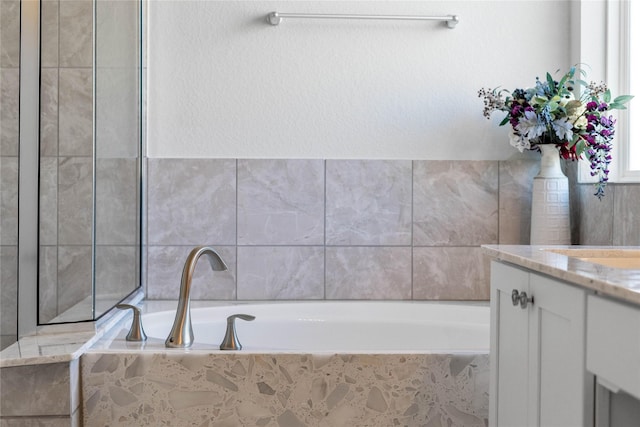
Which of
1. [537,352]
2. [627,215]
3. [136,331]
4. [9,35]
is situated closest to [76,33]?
[9,35]

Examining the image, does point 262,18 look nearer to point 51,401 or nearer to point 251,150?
point 251,150

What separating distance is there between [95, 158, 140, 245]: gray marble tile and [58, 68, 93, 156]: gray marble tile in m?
0.08

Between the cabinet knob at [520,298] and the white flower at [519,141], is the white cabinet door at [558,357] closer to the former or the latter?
the cabinet knob at [520,298]

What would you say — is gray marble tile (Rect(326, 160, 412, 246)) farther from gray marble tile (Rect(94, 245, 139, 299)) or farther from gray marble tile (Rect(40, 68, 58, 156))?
gray marble tile (Rect(40, 68, 58, 156))

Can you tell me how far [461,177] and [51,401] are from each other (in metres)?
1.82

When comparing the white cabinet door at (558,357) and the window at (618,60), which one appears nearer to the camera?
the white cabinet door at (558,357)

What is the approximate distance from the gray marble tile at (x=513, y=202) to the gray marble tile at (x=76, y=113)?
168 centimetres

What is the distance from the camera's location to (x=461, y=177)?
2863 mm

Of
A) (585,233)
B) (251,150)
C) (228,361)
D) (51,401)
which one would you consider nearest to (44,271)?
(51,401)

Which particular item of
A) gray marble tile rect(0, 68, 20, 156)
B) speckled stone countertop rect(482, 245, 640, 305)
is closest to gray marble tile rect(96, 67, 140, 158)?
gray marble tile rect(0, 68, 20, 156)

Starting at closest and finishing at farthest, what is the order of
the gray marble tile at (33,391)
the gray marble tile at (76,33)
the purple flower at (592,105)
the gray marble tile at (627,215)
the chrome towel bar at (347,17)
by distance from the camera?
the gray marble tile at (33,391) < the gray marble tile at (76,33) < the gray marble tile at (627,215) < the purple flower at (592,105) < the chrome towel bar at (347,17)

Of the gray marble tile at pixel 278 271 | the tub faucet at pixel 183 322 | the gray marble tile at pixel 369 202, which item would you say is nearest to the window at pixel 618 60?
the gray marble tile at pixel 369 202

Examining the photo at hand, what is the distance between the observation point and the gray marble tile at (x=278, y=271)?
283 centimetres

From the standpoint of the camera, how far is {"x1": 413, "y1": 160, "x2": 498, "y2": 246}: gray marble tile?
2.86 meters
